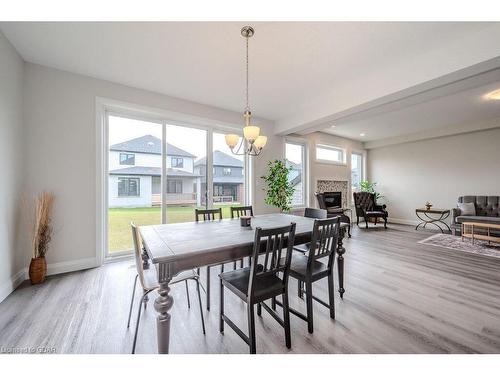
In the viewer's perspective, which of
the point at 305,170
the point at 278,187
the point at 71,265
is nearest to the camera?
the point at 71,265

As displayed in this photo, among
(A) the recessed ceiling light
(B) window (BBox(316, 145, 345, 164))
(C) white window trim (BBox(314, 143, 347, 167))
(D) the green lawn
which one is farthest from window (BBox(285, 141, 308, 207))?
(A) the recessed ceiling light

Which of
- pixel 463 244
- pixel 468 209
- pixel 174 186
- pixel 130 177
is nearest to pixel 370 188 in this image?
pixel 468 209

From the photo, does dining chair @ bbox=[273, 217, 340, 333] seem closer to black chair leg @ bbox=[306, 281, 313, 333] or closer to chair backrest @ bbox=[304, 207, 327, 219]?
black chair leg @ bbox=[306, 281, 313, 333]

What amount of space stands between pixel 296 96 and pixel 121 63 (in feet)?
8.77

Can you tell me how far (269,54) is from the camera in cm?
254

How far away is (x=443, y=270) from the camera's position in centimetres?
296

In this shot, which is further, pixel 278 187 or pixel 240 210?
pixel 278 187

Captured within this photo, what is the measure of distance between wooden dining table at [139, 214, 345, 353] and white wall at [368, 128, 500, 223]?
592 cm

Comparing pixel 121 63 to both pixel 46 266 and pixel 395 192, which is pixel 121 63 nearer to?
pixel 46 266

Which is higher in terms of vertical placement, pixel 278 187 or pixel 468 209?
pixel 278 187

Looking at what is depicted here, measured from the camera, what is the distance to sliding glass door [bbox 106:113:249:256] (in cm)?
346

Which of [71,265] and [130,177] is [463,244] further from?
[71,265]

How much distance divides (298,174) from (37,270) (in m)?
5.32

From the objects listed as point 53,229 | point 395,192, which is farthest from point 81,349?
point 395,192
